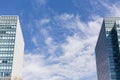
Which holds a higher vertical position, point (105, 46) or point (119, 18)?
point (119, 18)

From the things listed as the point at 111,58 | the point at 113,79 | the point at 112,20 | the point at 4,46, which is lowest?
the point at 113,79

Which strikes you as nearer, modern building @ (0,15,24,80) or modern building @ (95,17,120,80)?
modern building @ (95,17,120,80)

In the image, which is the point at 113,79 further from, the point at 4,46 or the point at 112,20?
the point at 4,46

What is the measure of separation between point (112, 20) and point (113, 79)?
37.1 meters

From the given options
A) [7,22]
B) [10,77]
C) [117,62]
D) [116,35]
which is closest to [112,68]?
[117,62]

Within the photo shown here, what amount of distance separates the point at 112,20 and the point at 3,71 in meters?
69.5

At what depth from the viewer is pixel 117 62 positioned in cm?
15962

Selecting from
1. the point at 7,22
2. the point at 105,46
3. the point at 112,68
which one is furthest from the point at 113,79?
the point at 7,22

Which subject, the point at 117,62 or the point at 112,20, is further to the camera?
the point at 112,20

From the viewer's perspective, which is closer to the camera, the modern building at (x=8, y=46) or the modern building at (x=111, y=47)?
the modern building at (x=111, y=47)

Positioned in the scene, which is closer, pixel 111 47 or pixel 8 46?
pixel 111 47

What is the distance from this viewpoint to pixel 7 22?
573 feet

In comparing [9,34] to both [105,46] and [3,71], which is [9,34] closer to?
[3,71]

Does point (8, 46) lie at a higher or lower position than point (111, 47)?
higher
